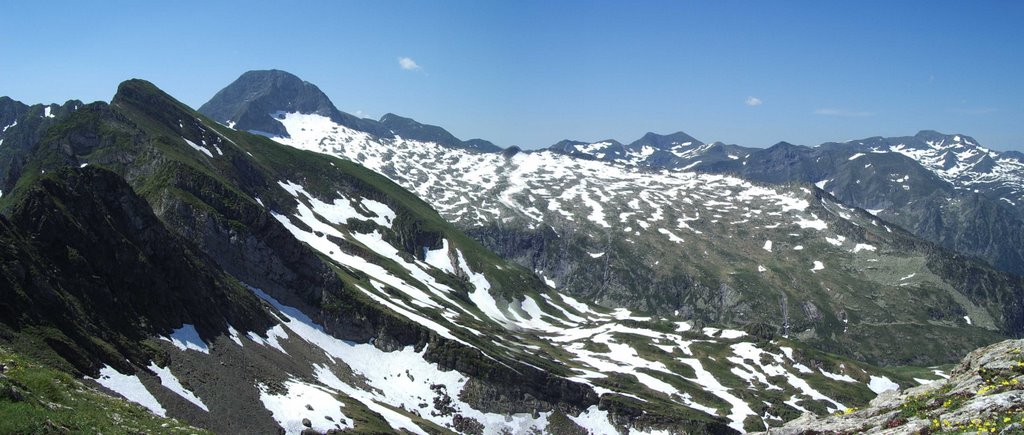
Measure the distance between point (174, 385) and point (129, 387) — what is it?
8.22m

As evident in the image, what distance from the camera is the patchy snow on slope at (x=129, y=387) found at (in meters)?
59.1

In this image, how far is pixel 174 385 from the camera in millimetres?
69125

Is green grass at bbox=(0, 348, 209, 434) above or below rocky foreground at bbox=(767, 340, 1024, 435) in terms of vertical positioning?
below

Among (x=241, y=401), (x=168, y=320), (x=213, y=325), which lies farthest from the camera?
(x=213, y=325)

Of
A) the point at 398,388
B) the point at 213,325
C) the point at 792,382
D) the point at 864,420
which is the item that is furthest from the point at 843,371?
the point at 864,420

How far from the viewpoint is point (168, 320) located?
8388 centimetres

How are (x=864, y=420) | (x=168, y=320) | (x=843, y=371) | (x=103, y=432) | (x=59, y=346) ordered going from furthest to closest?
(x=843, y=371)
(x=168, y=320)
(x=59, y=346)
(x=103, y=432)
(x=864, y=420)

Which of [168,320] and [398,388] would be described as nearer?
[168,320]

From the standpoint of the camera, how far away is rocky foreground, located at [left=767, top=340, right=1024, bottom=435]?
78.9 feet

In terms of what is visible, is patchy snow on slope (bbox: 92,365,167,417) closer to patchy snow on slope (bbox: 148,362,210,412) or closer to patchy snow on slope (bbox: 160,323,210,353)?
patchy snow on slope (bbox: 148,362,210,412)

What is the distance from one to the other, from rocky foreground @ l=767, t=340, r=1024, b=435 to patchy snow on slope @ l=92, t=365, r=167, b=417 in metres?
51.5

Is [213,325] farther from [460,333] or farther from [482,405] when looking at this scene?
[460,333]

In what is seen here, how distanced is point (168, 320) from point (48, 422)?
54.7 m

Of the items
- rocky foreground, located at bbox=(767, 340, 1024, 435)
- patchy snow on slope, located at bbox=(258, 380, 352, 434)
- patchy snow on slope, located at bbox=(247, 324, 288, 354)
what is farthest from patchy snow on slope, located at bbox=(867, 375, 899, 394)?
rocky foreground, located at bbox=(767, 340, 1024, 435)
